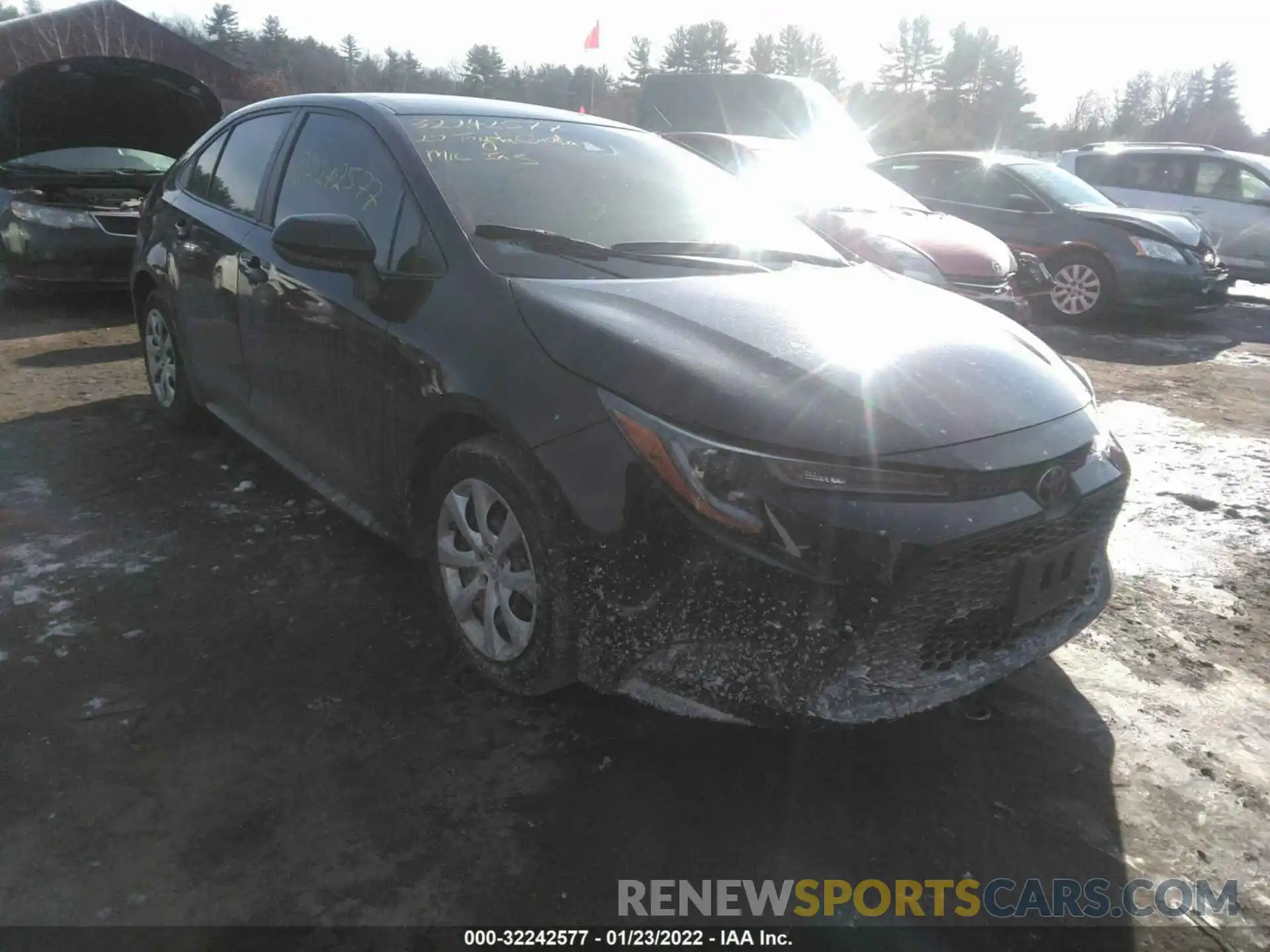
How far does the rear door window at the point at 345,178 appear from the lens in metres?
3.06

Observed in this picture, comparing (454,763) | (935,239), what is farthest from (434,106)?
(935,239)

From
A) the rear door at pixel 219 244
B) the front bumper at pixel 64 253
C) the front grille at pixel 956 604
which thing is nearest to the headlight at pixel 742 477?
the front grille at pixel 956 604

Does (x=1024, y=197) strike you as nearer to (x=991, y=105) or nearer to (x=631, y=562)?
(x=631, y=562)

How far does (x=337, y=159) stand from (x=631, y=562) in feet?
6.77

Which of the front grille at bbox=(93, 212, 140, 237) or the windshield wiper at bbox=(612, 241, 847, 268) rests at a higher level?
the windshield wiper at bbox=(612, 241, 847, 268)

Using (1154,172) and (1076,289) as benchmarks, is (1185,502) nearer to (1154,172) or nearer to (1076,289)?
(1076,289)

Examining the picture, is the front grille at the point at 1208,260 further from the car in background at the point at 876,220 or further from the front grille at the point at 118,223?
the front grille at the point at 118,223

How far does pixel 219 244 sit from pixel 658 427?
263 centimetres

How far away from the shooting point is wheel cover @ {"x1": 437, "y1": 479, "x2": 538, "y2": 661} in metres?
2.50

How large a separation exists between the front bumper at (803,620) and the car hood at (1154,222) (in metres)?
8.13

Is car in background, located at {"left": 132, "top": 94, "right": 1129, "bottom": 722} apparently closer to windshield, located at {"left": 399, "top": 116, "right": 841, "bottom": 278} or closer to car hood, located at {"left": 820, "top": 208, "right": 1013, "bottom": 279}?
windshield, located at {"left": 399, "top": 116, "right": 841, "bottom": 278}

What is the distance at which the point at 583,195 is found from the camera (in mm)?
3217

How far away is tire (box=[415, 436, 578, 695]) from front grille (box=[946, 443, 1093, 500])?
0.92 m

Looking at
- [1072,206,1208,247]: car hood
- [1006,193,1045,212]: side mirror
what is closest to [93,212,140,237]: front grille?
[1006,193,1045,212]: side mirror
